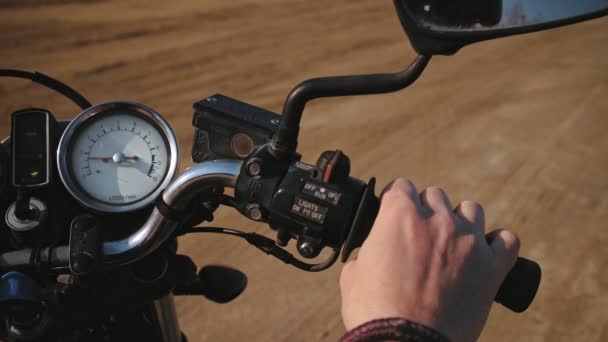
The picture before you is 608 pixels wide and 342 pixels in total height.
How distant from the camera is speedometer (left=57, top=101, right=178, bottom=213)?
5.06ft

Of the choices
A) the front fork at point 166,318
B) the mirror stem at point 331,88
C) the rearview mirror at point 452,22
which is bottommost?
Result: the front fork at point 166,318

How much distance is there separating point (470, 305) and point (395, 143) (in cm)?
435

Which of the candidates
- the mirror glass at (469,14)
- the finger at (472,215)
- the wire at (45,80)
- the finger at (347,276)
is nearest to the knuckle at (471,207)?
the finger at (472,215)

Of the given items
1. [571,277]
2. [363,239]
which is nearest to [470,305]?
[363,239]

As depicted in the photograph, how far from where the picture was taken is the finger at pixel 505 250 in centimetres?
113

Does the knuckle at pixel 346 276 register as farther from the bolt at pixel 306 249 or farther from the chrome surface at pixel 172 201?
the chrome surface at pixel 172 201

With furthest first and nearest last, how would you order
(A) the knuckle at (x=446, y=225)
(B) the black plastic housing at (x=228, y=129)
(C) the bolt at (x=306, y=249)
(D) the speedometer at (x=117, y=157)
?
(D) the speedometer at (x=117, y=157) < (B) the black plastic housing at (x=228, y=129) < (C) the bolt at (x=306, y=249) < (A) the knuckle at (x=446, y=225)

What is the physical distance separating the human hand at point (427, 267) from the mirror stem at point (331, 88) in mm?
199

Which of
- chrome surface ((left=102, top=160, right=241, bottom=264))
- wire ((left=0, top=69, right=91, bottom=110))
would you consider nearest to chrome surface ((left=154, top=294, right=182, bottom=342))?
chrome surface ((left=102, top=160, right=241, bottom=264))

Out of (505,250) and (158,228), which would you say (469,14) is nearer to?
(505,250)

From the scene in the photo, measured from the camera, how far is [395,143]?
5379mm

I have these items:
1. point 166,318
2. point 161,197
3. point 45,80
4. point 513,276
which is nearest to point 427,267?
point 513,276

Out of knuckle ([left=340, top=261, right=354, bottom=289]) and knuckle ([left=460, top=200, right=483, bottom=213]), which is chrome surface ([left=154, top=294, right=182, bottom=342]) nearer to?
knuckle ([left=340, top=261, right=354, bottom=289])

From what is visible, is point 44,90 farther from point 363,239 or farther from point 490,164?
point 363,239
